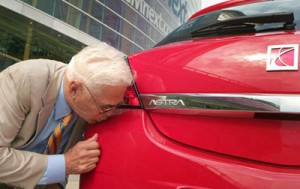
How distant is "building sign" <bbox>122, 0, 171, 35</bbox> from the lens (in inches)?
844

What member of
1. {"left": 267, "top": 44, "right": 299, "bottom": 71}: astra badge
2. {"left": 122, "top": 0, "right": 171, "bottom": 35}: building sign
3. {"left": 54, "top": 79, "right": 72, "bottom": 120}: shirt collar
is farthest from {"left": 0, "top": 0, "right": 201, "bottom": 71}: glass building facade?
{"left": 267, "top": 44, "right": 299, "bottom": 71}: astra badge

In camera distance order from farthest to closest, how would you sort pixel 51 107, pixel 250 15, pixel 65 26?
pixel 65 26
pixel 51 107
pixel 250 15

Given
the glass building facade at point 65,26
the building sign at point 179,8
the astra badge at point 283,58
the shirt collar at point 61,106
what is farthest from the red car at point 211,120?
the building sign at point 179,8

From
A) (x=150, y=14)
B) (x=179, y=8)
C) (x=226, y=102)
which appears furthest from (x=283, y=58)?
(x=179, y=8)

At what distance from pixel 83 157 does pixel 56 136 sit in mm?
301

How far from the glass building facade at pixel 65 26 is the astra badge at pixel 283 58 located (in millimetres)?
13067

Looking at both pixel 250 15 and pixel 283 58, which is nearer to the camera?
pixel 283 58

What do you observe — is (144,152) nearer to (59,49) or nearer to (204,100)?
(204,100)

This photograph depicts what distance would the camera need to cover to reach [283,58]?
0.98 metres

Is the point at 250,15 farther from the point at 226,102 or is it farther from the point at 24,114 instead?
the point at 24,114

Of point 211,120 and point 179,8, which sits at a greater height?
point 179,8

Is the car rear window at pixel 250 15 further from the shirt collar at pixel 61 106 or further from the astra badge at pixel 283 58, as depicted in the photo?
the shirt collar at pixel 61 106

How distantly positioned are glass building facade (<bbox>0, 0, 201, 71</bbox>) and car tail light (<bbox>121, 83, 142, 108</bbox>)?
12.6 metres

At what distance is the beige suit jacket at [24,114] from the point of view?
53.4 inches
